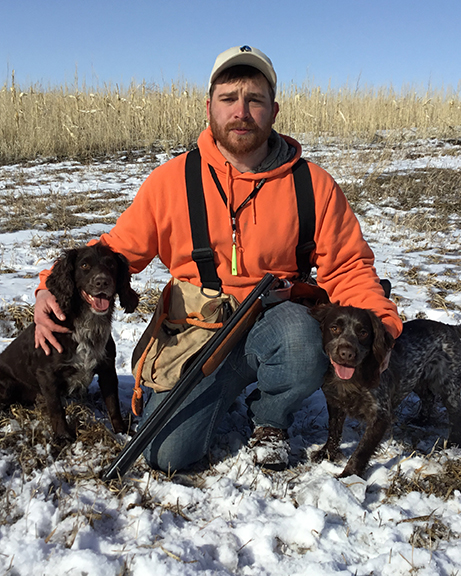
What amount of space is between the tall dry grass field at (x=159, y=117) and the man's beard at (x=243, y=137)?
8374 millimetres

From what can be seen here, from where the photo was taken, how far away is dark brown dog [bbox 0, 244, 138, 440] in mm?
2566

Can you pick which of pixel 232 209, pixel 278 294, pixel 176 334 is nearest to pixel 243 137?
pixel 232 209

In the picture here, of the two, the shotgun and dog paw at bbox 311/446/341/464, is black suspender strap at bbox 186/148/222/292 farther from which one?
dog paw at bbox 311/446/341/464

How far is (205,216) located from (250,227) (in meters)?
0.28

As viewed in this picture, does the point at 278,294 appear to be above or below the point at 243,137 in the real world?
below

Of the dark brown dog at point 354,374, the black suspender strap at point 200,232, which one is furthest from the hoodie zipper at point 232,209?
the dark brown dog at point 354,374

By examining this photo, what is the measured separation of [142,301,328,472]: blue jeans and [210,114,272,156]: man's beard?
97cm

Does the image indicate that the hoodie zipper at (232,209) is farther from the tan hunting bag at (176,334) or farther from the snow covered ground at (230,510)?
the snow covered ground at (230,510)

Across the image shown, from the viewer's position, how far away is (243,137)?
273 cm

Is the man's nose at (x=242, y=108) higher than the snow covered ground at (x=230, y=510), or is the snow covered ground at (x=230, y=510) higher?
the man's nose at (x=242, y=108)

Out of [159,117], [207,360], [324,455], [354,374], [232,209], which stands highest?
[159,117]

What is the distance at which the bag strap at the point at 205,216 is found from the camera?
2701mm

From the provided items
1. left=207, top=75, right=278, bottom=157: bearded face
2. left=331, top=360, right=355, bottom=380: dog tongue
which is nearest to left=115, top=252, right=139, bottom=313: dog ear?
left=207, top=75, right=278, bottom=157: bearded face

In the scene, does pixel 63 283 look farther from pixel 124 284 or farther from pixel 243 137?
pixel 243 137
